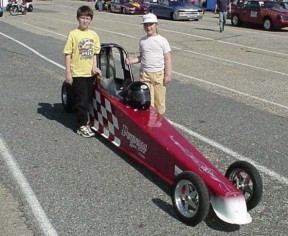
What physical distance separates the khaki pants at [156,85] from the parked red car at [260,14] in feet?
58.7

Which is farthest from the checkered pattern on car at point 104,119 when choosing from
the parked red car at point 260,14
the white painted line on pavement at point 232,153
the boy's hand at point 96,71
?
the parked red car at point 260,14

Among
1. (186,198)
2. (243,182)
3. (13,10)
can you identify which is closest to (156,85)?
(243,182)

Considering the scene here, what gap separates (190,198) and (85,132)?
2552 millimetres

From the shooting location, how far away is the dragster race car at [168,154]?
395 cm

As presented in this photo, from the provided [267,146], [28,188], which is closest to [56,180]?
[28,188]

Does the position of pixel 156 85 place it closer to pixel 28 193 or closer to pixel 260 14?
pixel 28 193

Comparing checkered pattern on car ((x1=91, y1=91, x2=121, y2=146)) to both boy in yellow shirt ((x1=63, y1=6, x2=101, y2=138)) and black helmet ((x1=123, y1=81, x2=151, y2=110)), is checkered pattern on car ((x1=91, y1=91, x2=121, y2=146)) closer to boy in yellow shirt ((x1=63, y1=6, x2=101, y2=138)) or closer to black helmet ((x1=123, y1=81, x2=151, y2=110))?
boy in yellow shirt ((x1=63, y1=6, x2=101, y2=138))

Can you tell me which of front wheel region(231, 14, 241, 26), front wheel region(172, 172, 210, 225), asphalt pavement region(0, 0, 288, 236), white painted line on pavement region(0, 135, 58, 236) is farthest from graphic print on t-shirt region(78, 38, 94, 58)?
front wheel region(231, 14, 241, 26)

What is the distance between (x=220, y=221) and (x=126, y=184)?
1148 mm

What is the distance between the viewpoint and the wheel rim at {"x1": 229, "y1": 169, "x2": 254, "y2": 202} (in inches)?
168

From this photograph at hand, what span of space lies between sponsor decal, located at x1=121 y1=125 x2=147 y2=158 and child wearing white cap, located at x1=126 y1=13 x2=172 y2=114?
0.97 meters

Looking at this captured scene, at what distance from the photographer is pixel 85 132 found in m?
6.32

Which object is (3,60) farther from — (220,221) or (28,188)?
(220,221)

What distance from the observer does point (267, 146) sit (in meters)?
6.19
